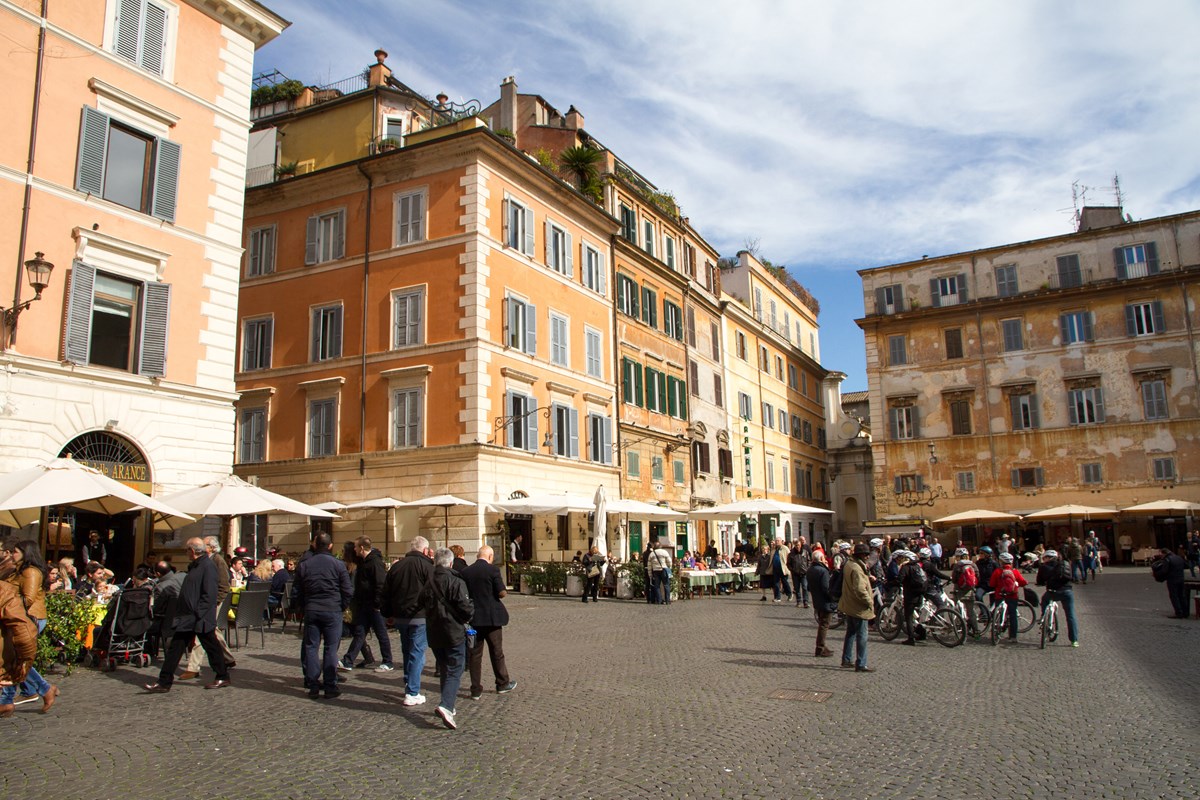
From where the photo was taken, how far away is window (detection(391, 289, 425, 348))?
25.2 metres

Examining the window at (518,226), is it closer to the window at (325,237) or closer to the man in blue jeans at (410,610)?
the window at (325,237)

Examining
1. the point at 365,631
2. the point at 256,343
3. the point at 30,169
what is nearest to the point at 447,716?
the point at 365,631

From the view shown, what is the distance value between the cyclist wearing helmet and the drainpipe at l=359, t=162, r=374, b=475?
17387mm

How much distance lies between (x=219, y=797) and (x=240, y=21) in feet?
56.6

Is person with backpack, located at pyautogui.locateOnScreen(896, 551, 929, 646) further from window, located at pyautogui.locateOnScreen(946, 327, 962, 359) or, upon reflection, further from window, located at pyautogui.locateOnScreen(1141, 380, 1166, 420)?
window, located at pyautogui.locateOnScreen(946, 327, 962, 359)

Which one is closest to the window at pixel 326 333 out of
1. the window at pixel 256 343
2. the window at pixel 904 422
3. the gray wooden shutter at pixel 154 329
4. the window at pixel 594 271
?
the window at pixel 256 343

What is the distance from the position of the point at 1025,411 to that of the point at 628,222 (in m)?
21.3

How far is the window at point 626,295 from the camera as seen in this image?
31781mm

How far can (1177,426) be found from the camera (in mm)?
39125

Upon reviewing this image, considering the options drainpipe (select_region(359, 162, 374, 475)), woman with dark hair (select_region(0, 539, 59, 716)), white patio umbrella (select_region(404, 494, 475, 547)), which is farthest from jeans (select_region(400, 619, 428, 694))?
drainpipe (select_region(359, 162, 374, 475))

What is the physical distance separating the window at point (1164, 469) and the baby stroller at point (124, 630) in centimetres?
4044

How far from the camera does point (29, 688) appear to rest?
8.77 m

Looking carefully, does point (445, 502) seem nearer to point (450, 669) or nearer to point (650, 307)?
point (450, 669)

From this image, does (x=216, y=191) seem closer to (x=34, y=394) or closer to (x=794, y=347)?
(x=34, y=394)
